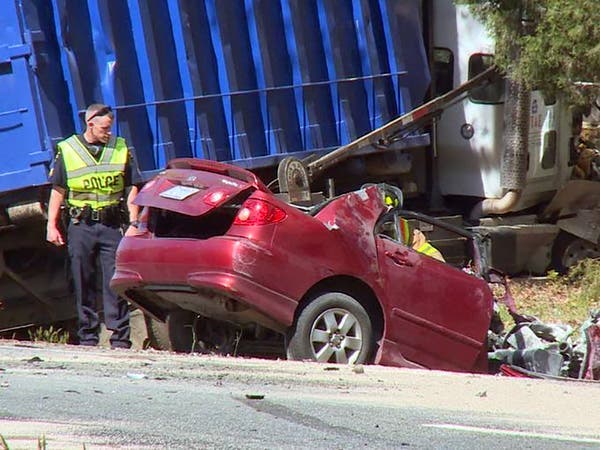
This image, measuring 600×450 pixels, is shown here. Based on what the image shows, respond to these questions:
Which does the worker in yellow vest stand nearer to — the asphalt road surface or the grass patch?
the asphalt road surface

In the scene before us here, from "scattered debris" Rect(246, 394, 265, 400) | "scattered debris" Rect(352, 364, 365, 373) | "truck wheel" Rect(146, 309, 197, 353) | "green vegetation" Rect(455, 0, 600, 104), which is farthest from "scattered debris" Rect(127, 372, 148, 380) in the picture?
"green vegetation" Rect(455, 0, 600, 104)

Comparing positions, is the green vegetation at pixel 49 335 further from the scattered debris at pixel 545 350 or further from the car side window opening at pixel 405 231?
the scattered debris at pixel 545 350

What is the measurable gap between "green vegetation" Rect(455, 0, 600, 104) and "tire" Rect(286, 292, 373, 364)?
2856 millimetres

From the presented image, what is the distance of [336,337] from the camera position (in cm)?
759

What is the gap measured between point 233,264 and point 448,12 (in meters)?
6.35

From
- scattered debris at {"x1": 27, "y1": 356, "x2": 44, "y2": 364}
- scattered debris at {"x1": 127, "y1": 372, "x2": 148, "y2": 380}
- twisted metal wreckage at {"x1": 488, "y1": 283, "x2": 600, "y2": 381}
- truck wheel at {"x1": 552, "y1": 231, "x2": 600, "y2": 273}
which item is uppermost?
scattered debris at {"x1": 127, "y1": 372, "x2": 148, "y2": 380}

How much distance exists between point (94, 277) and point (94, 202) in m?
0.56

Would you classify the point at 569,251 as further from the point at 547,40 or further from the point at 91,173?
the point at 91,173

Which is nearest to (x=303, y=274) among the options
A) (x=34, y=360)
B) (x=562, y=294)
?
(x=34, y=360)

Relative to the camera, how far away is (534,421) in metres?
5.85

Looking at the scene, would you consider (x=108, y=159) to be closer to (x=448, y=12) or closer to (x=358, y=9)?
(x=358, y=9)

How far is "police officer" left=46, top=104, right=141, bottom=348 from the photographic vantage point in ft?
27.5

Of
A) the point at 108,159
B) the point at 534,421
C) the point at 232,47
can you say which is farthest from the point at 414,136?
the point at 534,421

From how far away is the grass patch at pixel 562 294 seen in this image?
10.9 meters
